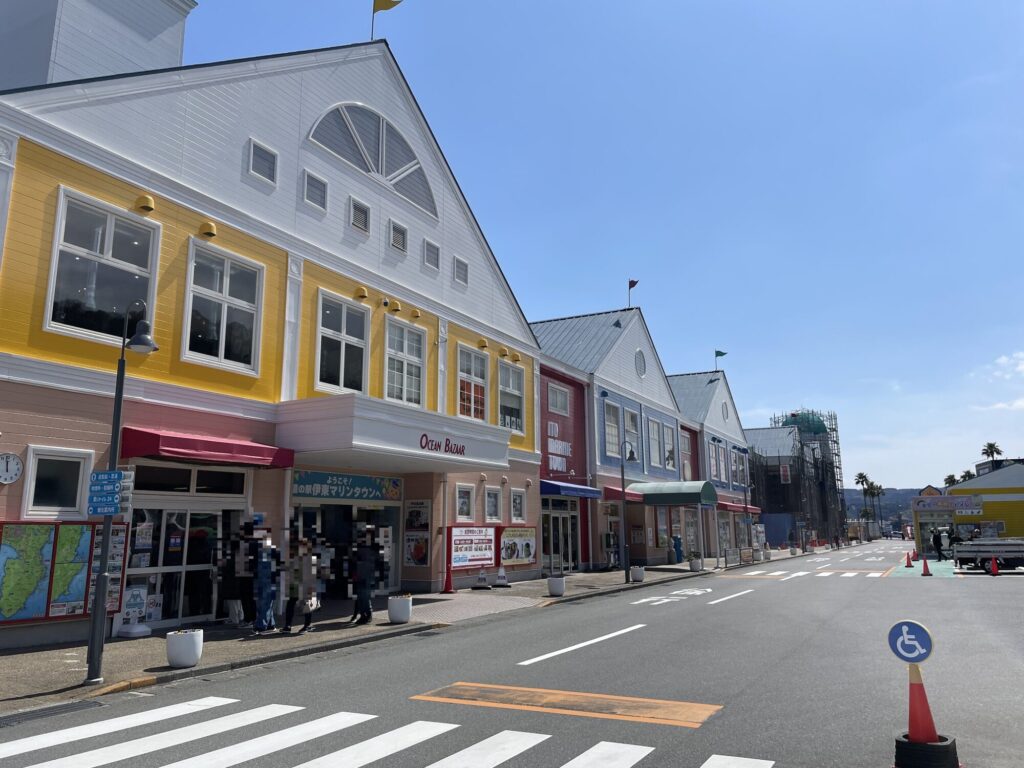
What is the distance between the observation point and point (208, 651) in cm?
1133

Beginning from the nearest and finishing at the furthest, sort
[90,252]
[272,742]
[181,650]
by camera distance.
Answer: [272,742], [181,650], [90,252]

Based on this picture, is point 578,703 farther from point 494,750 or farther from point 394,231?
point 394,231

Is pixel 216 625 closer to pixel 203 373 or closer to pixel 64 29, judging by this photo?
pixel 203 373

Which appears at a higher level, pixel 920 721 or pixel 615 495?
pixel 615 495

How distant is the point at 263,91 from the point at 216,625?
11.7m

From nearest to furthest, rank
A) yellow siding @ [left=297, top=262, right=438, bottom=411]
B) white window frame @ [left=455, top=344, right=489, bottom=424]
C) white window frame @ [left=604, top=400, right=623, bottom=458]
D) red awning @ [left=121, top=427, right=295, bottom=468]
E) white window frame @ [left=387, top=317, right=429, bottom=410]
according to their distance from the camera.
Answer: red awning @ [left=121, top=427, right=295, bottom=468] < yellow siding @ [left=297, top=262, right=438, bottom=411] < white window frame @ [left=387, top=317, right=429, bottom=410] < white window frame @ [left=455, top=344, right=489, bottom=424] < white window frame @ [left=604, top=400, right=623, bottom=458]

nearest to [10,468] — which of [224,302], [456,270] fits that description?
[224,302]

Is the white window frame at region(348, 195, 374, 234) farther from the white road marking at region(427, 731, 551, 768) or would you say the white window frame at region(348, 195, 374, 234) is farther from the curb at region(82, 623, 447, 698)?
the white road marking at region(427, 731, 551, 768)

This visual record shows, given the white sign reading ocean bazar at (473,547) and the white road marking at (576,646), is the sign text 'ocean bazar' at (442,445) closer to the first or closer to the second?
the white sign reading ocean bazar at (473,547)

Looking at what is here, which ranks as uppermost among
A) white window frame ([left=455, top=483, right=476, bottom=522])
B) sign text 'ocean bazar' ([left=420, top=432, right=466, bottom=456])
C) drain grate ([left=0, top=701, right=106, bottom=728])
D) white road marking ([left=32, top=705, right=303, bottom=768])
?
sign text 'ocean bazar' ([left=420, top=432, right=466, bottom=456])

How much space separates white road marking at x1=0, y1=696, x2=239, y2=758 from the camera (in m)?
6.64

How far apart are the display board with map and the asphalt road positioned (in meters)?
3.54

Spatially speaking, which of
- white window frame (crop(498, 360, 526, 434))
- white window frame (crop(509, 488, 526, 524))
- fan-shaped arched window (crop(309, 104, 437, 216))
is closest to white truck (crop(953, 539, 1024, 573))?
white window frame (crop(509, 488, 526, 524))

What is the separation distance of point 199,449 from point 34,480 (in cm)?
254
